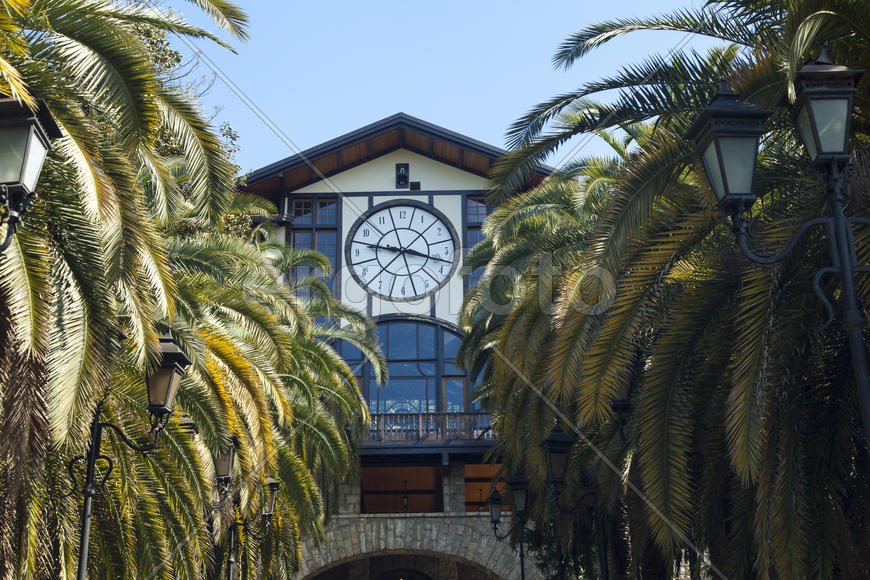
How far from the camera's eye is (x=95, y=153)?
7.01 m

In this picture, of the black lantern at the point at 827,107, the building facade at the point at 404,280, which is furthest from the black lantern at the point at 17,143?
the building facade at the point at 404,280

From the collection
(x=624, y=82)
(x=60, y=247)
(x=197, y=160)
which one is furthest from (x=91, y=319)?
(x=624, y=82)

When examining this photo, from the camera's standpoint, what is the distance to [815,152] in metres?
5.31

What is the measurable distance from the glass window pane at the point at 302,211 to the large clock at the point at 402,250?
4.91ft

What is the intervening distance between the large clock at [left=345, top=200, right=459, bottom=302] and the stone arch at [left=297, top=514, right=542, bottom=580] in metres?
6.43

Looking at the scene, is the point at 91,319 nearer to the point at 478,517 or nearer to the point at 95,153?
the point at 95,153

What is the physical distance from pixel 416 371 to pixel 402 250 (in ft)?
11.7

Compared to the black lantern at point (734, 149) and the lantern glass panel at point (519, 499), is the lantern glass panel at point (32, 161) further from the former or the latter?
the lantern glass panel at point (519, 499)

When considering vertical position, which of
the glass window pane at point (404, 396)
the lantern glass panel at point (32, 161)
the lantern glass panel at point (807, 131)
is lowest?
the lantern glass panel at point (32, 161)

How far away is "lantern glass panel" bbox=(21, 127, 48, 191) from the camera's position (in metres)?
5.08

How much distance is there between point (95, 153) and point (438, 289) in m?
22.3

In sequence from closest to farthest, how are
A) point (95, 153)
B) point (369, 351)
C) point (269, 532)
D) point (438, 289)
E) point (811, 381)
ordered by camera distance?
1. point (95, 153)
2. point (811, 381)
3. point (269, 532)
4. point (369, 351)
5. point (438, 289)

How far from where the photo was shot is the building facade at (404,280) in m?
27.5

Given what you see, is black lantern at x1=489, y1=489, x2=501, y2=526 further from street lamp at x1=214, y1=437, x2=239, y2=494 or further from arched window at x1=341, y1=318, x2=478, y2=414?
street lamp at x1=214, y1=437, x2=239, y2=494
